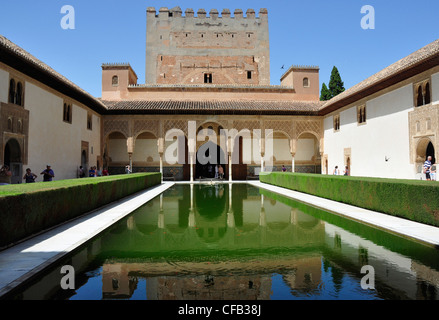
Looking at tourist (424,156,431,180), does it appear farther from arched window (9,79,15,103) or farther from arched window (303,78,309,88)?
arched window (303,78,309,88)

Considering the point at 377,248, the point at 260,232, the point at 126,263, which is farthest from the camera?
the point at 260,232

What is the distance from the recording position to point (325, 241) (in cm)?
488

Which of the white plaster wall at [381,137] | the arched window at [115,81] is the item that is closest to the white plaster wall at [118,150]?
the arched window at [115,81]

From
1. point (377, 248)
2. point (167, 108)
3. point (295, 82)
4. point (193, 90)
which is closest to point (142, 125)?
point (167, 108)

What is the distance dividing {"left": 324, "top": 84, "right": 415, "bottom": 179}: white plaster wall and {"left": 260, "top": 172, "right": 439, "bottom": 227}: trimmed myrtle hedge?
418 centimetres

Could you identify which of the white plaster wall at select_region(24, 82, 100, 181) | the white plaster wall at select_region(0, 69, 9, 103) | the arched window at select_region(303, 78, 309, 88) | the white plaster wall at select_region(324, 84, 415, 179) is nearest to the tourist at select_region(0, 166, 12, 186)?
the white plaster wall at select_region(24, 82, 100, 181)

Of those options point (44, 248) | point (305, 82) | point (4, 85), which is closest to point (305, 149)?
point (305, 82)

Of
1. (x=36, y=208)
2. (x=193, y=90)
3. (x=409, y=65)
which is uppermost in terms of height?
(x=193, y=90)

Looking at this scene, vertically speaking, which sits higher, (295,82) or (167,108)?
(295,82)

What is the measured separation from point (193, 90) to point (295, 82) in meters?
7.99

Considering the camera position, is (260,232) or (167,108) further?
(167,108)

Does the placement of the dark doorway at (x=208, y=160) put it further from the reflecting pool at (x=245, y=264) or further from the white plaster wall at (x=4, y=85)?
the reflecting pool at (x=245, y=264)

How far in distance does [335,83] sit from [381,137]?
2293cm
